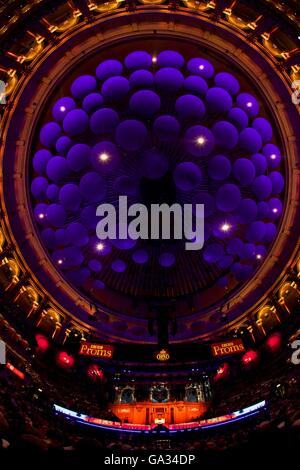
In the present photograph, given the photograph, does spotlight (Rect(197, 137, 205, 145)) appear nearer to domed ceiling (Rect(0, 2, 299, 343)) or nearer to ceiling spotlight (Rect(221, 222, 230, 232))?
domed ceiling (Rect(0, 2, 299, 343))

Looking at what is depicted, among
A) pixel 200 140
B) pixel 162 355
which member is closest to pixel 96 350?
pixel 162 355

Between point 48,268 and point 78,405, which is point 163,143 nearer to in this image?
point 48,268

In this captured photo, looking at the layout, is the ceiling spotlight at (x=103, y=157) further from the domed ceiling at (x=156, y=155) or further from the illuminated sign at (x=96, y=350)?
the illuminated sign at (x=96, y=350)

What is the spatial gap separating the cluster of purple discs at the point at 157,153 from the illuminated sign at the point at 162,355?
2.65 metres

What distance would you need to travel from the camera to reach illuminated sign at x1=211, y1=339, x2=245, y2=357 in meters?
13.4

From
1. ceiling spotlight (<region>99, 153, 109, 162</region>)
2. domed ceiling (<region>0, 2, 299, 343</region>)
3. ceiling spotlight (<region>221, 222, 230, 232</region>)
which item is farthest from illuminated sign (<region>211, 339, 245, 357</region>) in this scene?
ceiling spotlight (<region>99, 153, 109, 162</region>)

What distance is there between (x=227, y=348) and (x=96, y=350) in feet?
12.7

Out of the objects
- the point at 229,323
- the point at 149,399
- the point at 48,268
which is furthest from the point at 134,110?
the point at 149,399

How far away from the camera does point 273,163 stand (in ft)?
43.6

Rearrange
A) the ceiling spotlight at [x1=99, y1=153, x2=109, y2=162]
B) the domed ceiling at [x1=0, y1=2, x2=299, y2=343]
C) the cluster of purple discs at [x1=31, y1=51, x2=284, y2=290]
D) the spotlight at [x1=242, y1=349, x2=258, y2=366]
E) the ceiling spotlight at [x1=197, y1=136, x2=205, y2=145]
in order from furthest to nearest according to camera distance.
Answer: the spotlight at [x1=242, y1=349, x2=258, y2=366] → the domed ceiling at [x1=0, y1=2, x2=299, y2=343] → the cluster of purple discs at [x1=31, y1=51, x2=284, y2=290] → the ceiling spotlight at [x1=99, y1=153, x2=109, y2=162] → the ceiling spotlight at [x1=197, y1=136, x2=205, y2=145]

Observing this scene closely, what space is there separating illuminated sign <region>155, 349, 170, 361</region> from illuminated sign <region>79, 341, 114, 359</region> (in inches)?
54.5

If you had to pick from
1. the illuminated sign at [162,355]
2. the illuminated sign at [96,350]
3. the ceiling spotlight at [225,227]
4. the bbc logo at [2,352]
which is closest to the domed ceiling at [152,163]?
the ceiling spotlight at [225,227]

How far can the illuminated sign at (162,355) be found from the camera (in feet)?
44.0

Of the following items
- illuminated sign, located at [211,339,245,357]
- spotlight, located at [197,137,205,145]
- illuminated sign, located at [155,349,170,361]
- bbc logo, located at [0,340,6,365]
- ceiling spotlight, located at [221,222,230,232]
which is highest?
spotlight, located at [197,137,205,145]
